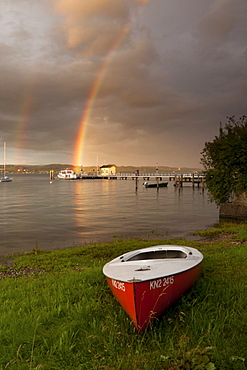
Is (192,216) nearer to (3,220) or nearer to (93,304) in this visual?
(3,220)

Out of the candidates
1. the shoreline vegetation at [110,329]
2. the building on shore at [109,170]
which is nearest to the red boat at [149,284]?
the shoreline vegetation at [110,329]

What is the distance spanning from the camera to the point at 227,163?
28.0 m

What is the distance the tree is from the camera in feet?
89.4

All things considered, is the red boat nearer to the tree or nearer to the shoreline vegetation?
the shoreline vegetation

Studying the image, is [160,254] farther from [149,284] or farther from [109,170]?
[109,170]

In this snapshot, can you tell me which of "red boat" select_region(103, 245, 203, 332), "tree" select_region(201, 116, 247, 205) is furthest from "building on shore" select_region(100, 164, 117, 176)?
"red boat" select_region(103, 245, 203, 332)

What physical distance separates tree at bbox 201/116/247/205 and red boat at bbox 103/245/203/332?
22724 millimetres

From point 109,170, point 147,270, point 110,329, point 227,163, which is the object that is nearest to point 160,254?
point 147,270

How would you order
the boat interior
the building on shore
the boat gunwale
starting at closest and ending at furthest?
the boat gunwale → the boat interior → the building on shore

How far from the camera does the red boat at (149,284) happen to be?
17.6 ft

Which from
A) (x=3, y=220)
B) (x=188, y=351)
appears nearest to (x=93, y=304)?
(x=188, y=351)

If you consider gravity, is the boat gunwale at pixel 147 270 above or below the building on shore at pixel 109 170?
below

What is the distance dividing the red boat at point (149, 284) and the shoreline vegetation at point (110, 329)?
1.26 feet

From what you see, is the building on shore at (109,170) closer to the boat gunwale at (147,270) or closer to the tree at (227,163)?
the tree at (227,163)
